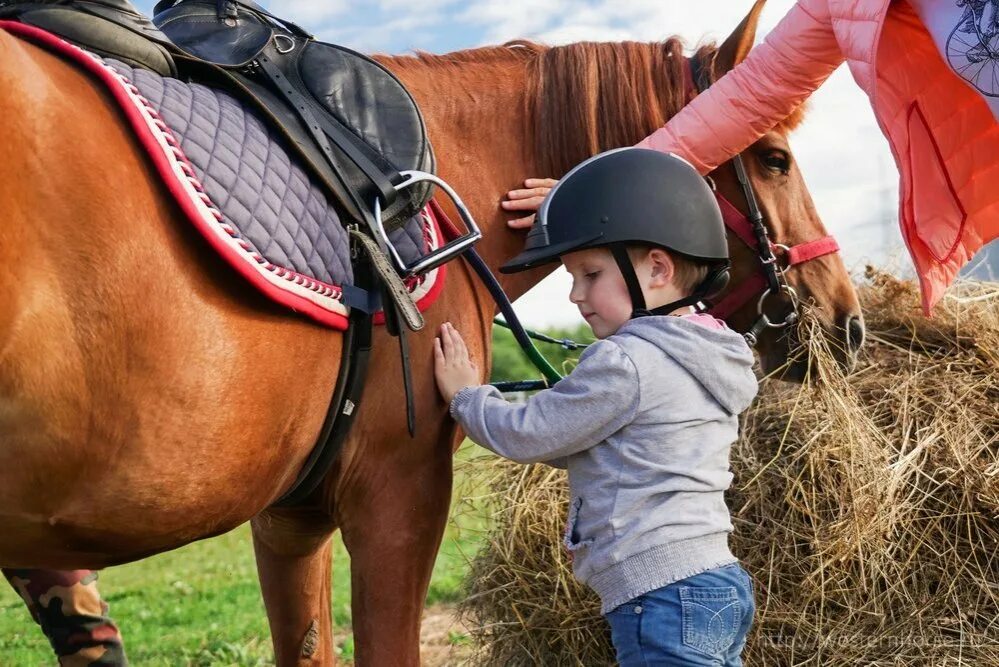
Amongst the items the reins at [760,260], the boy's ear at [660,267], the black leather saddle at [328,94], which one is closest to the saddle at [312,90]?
the black leather saddle at [328,94]

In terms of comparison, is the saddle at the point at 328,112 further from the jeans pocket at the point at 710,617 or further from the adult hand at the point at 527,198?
the jeans pocket at the point at 710,617

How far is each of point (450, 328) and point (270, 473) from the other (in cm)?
60

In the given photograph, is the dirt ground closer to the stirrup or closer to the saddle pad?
the stirrup

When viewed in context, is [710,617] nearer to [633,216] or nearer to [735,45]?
[633,216]

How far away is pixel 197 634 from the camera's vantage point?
17.6ft

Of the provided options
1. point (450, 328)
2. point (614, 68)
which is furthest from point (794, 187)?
point (450, 328)

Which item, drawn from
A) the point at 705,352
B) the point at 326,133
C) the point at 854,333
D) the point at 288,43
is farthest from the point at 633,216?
the point at 854,333

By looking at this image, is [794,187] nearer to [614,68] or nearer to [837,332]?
[837,332]

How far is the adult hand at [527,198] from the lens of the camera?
2.75m

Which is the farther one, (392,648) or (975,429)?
(975,429)

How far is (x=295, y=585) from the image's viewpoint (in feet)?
9.22

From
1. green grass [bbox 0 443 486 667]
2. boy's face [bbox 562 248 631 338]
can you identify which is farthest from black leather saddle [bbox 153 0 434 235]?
green grass [bbox 0 443 486 667]

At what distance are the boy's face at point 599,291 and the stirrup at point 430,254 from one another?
0.25 metres

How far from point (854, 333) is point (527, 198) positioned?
1.26 metres
